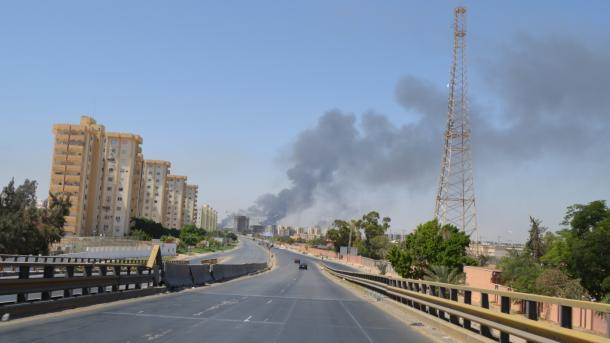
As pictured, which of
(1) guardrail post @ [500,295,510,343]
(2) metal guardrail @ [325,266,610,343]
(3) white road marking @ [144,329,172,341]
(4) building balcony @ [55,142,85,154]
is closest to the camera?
(2) metal guardrail @ [325,266,610,343]

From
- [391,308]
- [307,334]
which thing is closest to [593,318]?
[391,308]

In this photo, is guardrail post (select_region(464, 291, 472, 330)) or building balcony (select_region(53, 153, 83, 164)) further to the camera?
building balcony (select_region(53, 153, 83, 164))

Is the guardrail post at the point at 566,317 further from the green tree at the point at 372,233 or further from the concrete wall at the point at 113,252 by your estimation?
the green tree at the point at 372,233

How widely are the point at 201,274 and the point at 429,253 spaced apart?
95.6 ft

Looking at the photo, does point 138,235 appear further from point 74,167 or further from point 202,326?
point 202,326

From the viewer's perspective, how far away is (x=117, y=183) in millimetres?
158250

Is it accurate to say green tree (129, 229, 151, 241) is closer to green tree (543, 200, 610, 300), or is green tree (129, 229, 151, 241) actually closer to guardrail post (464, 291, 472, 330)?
green tree (543, 200, 610, 300)

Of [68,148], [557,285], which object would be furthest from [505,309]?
[68,148]

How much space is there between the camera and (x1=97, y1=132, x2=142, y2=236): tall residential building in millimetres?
156000

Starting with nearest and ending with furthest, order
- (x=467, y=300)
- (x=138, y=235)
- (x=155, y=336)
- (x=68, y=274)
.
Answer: (x=155, y=336), (x=467, y=300), (x=68, y=274), (x=138, y=235)

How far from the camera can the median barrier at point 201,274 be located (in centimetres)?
3569

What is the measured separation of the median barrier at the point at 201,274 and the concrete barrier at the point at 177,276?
112cm

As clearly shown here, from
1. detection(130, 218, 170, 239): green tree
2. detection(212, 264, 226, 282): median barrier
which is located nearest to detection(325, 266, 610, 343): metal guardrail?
detection(212, 264, 226, 282): median barrier

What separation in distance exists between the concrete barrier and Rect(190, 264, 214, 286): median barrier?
1.12 m
